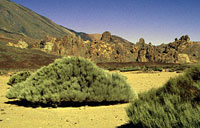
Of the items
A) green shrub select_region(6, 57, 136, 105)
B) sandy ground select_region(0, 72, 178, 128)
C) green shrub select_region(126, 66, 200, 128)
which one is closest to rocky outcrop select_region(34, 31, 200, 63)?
green shrub select_region(6, 57, 136, 105)

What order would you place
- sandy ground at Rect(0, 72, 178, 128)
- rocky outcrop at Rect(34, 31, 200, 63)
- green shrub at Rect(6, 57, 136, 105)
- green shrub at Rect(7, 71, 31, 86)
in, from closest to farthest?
sandy ground at Rect(0, 72, 178, 128)
green shrub at Rect(6, 57, 136, 105)
green shrub at Rect(7, 71, 31, 86)
rocky outcrop at Rect(34, 31, 200, 63)

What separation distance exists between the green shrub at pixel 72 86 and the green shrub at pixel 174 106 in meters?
4.00

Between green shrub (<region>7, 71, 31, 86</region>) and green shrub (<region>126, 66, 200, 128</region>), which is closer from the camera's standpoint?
green shrub (<region>126, 66, 200, 128</region>)

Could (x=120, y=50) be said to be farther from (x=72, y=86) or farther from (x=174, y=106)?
(x=174, y=106)

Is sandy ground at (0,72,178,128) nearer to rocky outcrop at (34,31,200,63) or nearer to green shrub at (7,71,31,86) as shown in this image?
green shrub at (7,71,31,86)

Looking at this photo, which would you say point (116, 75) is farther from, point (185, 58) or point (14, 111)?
point (185, 58)

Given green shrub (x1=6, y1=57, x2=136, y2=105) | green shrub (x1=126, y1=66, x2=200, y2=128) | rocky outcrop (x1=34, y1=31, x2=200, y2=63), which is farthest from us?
rocky outcrop (x1=34, y1=31, x2=200, y2=63)

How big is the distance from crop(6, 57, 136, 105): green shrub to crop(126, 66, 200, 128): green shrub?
Answer: 3996mm

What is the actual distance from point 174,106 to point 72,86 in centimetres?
537

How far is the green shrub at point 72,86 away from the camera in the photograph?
325 inches

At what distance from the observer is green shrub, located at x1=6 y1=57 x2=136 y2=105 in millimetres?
8250

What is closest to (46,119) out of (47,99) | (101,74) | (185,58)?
(47,99)

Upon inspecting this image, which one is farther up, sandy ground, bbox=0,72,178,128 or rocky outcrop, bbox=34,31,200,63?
rocky outcrop, bbox=34,31,200,63

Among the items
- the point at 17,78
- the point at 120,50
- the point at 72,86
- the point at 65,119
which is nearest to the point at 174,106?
the point at 65,119
